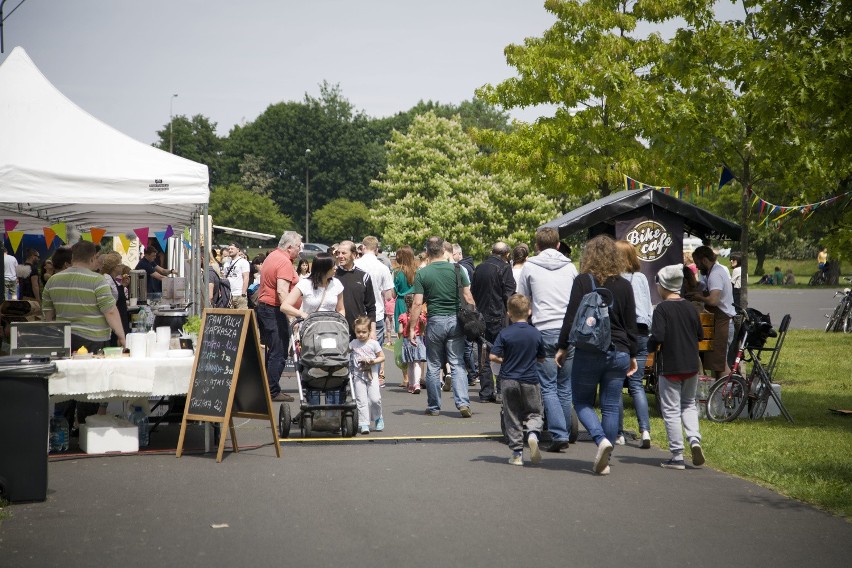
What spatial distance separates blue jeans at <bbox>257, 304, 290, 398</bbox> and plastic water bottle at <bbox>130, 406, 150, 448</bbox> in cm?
337

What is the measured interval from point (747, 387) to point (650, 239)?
2996 millimetres

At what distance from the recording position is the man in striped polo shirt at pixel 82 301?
992cm

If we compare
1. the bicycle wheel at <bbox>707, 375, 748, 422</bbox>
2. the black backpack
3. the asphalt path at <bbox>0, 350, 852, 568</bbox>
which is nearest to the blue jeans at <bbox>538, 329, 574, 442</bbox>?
the asphalt path at <bbox>0, 350, 852, 568</bbox>

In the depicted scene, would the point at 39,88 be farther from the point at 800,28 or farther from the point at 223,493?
the point at 800,28

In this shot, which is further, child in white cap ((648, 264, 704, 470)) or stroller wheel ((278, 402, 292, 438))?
stroller wheel ((278, 402, 292, 438))

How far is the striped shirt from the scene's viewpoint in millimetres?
9922

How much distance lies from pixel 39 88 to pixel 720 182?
34.5 feet

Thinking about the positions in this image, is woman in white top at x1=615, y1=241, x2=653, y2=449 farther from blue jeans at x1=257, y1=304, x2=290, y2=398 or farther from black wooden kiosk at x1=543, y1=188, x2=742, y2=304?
blue jeans at x1=257, y1=304, x2=290, y2=398

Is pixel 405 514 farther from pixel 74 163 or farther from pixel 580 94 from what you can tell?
pixel 580 94

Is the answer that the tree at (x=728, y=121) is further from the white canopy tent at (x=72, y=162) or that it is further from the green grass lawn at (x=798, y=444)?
Result: the white canopy tent at (x=72, y=162)

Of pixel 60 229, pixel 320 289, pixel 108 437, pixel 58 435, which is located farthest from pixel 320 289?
pixel 60 229

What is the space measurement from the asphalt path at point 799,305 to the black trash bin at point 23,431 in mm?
24283

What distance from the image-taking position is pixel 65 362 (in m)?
9.20

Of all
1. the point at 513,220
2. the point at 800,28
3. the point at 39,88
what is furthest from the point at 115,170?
the point at 513,220
